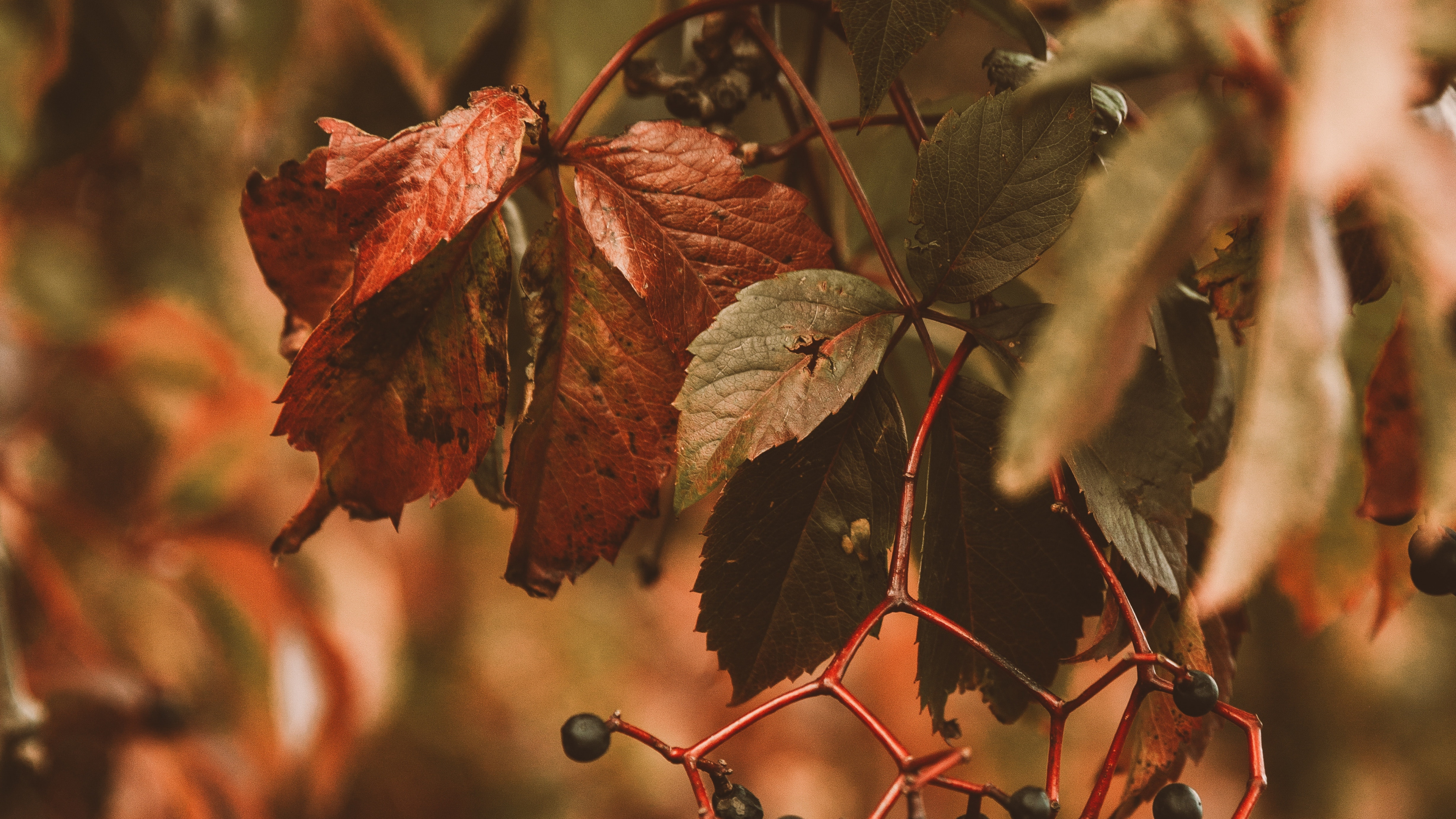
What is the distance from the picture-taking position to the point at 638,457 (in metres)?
0.29

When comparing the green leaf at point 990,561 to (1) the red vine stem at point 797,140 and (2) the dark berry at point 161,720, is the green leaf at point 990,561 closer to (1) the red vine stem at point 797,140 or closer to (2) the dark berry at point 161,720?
(1) the red vine stem at point 797,140

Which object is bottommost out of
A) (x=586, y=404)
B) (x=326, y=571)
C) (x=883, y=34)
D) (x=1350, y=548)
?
(x=326, y=571)

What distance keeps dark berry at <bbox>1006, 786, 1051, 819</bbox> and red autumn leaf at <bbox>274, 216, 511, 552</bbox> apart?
7.5 inches

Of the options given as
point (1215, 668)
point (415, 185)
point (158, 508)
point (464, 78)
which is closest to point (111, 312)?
point (158, 508)

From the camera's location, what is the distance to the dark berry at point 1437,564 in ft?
0.95

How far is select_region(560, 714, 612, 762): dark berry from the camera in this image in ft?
0.94

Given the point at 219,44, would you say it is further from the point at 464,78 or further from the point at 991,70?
the point at 991,70

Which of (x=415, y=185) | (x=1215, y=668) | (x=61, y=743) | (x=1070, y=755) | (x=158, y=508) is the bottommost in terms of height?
(x=1070, y=755)

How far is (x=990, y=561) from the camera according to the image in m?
0.29

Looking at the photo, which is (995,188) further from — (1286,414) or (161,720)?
(161,720)

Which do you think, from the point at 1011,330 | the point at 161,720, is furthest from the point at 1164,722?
the point at 161,720

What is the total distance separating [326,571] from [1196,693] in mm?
838

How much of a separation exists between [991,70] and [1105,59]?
0.15 metres

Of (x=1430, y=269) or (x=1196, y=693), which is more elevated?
(x=1430, y=269)
